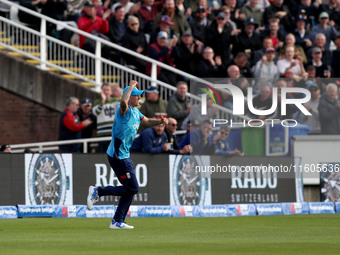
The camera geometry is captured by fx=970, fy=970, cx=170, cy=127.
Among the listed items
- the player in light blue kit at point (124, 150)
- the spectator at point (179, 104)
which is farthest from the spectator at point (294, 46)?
the player in light blue kit at point (124, 150)

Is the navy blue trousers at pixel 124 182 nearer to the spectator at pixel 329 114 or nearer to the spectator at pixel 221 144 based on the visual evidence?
the spectator at pixel 221 144

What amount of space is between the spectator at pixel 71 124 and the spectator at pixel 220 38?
5.05 metres

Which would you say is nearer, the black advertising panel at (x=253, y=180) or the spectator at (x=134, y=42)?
the black advertising panel at (x=253, y=180)

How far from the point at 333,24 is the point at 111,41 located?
7.18 metres

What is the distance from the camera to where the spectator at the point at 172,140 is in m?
19.9

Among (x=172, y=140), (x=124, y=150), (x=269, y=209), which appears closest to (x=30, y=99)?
(x=172, y=140)

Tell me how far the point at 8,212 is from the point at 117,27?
885cm

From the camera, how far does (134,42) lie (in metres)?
25.0

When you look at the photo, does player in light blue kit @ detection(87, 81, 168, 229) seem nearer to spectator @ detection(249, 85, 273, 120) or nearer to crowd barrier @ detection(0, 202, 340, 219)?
crowd barrier @ detection(0, 202, 340, 219)

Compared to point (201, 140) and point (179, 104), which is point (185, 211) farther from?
point (179, 104)

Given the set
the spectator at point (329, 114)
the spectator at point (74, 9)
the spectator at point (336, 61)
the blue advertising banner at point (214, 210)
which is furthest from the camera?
the spectator at point (336, 61)

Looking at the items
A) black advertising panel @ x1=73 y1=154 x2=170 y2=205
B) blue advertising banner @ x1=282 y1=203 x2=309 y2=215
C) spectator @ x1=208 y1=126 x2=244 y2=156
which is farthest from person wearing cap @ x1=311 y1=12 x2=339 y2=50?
black advertising panel @ x1=73 y1=154 x2=170 y2=205

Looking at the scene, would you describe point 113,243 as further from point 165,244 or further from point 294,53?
point 294,53

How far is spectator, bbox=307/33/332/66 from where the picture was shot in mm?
26281
